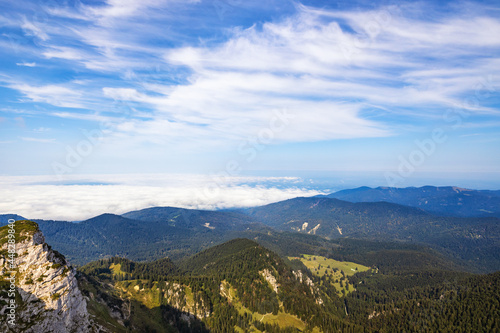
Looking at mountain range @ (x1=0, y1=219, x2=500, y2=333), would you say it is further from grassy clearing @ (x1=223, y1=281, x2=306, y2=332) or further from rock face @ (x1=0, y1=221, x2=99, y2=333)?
grassy clearing @ (x1=223, y1=281, x2=306, y2=332)

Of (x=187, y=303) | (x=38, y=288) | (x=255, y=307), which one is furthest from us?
(x=255, y=307)

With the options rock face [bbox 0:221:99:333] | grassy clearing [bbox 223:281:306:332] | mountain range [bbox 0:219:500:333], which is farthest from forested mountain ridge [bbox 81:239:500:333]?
rock face [bbox 0:221:99:333]

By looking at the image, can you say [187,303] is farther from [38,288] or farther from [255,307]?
[38,288]

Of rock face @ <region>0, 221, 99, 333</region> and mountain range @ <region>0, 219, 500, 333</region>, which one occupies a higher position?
rock face @ <region>0, 221, 99, 333</region>

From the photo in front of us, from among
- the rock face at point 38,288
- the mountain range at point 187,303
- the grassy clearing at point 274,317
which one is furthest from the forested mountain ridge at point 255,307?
the rock face at point 38,288

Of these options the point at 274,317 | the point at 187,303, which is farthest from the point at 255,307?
the point at 187,303

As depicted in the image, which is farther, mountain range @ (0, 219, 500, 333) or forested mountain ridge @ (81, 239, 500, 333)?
forested mountain ridge @ (81, 239, 500, 333)

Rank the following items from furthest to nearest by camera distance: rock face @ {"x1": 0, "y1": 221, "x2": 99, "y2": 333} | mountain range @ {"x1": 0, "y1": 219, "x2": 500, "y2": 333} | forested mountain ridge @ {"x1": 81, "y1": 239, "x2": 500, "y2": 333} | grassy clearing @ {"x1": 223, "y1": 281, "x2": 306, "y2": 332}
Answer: grassy clearing @ {"x1": 223, "y1": 281, "x2": 306, "y2": 332}, forested mountain ridge @ {"x1": 81, "y1": 239, "x2": 500, "y2": 333}, mountain range @ {"x1": 0, "y1": 219, "x2": 500, "y2": 333}, rock face @ {"x1": 0, "y1": 221, "x2": 99, "y2": 333}

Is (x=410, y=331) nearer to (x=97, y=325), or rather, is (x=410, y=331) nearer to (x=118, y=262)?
(x=97, y=325)
